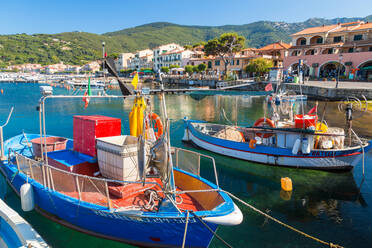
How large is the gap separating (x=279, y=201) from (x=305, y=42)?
207 ft

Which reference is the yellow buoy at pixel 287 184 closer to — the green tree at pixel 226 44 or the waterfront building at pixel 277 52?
the green tree at pixel 226 44

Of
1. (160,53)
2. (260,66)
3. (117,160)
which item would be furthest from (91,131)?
(160,53)

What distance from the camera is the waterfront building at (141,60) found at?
122 meters

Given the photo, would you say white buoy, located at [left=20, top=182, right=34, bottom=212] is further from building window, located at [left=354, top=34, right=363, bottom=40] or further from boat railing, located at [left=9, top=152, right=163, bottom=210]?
building window, located at [left=354, top=34, right=363, bottom=40]

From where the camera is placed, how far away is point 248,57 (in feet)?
229

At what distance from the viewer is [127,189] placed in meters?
8.59

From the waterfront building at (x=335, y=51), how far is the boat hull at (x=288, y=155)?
40.4 meters

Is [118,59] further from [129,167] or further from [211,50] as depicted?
[129,167]

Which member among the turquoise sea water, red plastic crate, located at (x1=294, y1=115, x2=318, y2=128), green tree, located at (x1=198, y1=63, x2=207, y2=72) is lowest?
the turquoise sea water

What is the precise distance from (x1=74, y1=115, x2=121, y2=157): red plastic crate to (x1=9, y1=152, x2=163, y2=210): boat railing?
1.58 meters

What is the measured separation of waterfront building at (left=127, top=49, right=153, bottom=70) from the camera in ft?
400

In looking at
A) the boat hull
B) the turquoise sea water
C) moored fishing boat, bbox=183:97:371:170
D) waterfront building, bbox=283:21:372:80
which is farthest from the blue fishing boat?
waterfront building, bbox=283:21:372:80

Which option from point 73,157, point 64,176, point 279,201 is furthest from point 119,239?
point 279,201

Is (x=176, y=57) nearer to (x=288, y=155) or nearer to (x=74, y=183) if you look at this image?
(x=288, y=155)
